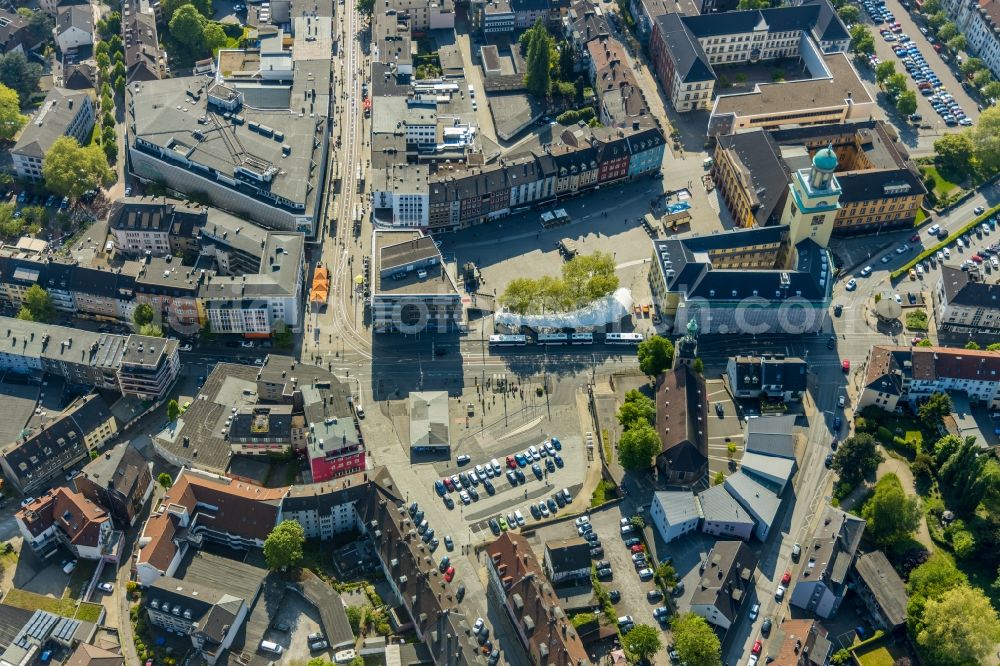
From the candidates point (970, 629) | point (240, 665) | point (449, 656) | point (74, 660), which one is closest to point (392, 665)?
point (449, 656)

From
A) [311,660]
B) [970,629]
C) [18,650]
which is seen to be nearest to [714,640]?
[970,629]

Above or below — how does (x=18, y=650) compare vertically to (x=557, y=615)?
below

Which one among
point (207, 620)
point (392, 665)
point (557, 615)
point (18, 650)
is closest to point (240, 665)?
point (207, 620)

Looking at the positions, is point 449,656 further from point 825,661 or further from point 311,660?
point 825,661

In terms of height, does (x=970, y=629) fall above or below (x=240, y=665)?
above

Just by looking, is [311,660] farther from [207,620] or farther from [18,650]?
[18,650]

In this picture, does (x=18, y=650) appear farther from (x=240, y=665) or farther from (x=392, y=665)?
(x=392, y=665)

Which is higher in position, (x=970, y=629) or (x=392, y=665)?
(x=970, y=629)
